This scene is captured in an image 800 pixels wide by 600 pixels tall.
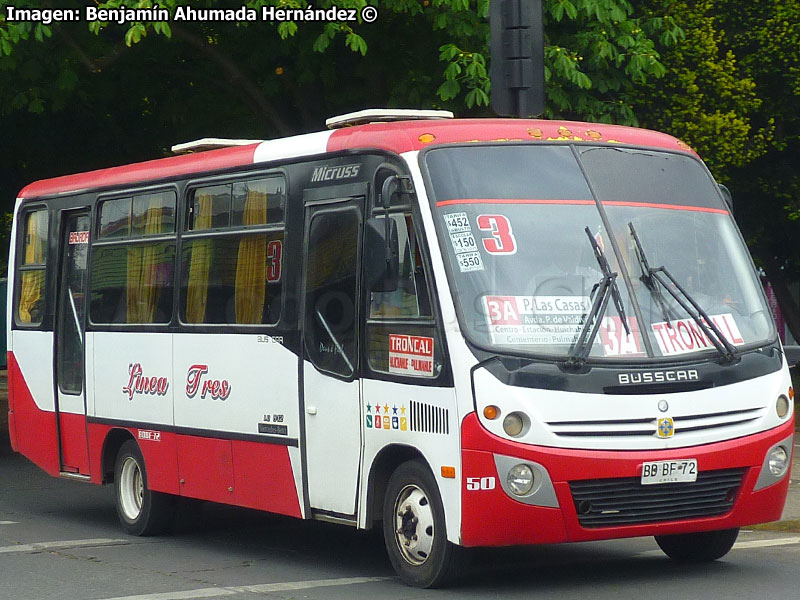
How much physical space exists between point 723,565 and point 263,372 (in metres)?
3.27

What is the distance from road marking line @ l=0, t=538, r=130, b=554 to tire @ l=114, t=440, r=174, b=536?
365mm

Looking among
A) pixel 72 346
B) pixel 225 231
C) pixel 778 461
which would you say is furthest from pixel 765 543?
pixel 72 346

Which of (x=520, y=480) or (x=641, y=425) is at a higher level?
(x=641, y=425)

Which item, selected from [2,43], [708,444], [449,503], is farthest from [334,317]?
[2,43]

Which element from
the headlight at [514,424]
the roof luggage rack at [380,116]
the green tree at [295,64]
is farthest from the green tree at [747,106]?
the headlight at [514,424]

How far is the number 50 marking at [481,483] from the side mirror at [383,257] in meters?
1.35

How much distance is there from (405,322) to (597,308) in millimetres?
1134

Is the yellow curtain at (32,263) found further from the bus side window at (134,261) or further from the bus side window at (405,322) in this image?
the bus side window at (405,322)

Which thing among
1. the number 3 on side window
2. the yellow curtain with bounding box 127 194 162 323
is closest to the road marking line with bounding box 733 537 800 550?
the number 3 on side window

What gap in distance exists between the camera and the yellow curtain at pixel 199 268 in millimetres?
10945

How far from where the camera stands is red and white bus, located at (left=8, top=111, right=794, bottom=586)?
8.16m

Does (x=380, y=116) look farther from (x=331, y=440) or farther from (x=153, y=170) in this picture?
(x=153, y=170)

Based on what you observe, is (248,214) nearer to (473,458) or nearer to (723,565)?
(473,458)

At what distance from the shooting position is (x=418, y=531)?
861 centimetres
